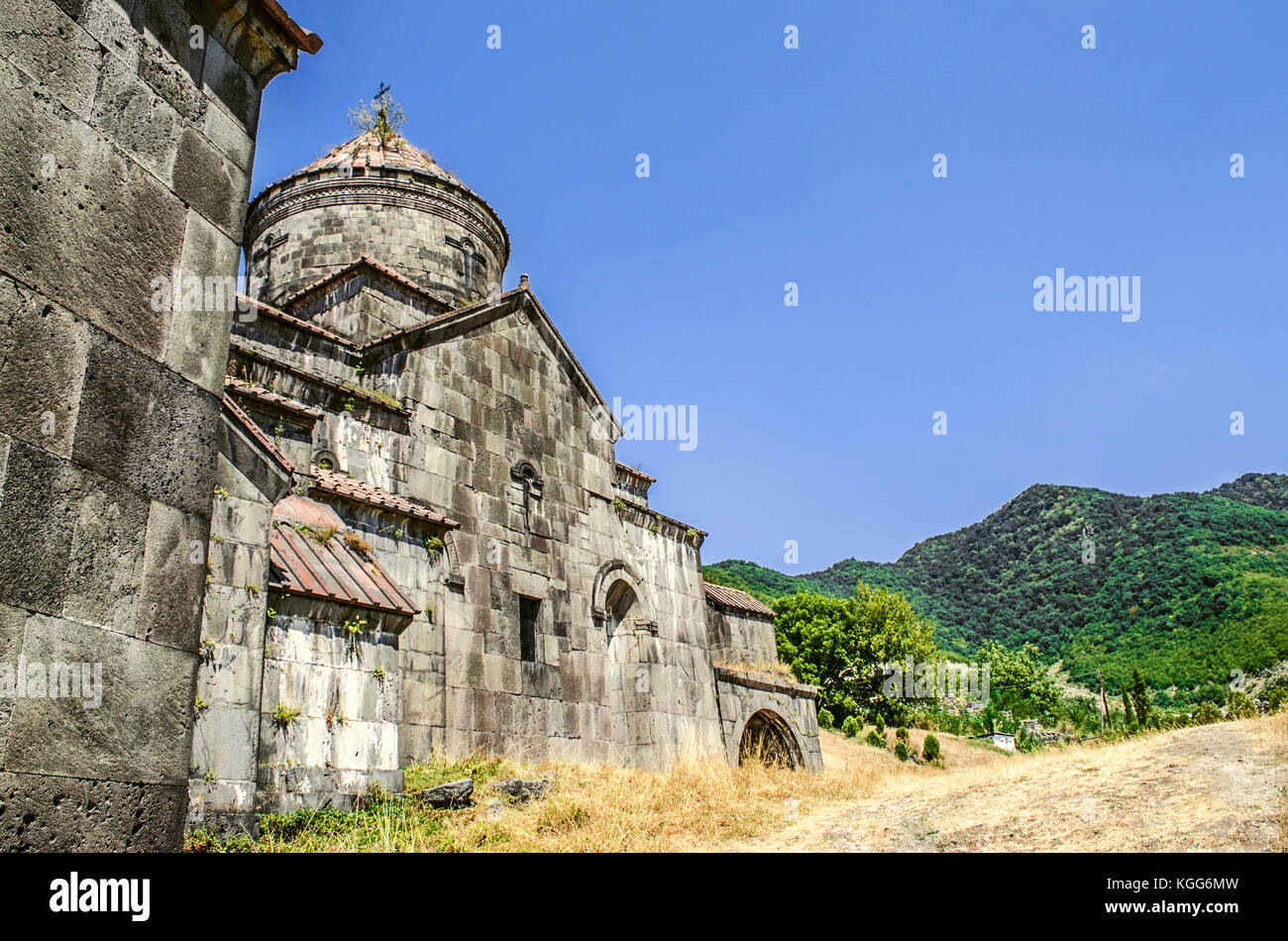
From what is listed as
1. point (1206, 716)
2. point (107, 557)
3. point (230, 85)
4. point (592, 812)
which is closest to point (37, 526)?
point (107, 557)

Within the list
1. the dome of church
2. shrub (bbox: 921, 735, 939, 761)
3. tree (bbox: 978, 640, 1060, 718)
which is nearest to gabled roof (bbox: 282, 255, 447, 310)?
the dome of church

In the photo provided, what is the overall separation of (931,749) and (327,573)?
23.0 m

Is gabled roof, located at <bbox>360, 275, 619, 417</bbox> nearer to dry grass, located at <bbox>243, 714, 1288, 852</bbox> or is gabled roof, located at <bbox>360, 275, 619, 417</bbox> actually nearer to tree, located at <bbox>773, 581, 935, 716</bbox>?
dry grass, located at <bbox>243, 714, 1288, 852</bbox>

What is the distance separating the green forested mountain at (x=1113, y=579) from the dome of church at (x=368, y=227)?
1245 inches

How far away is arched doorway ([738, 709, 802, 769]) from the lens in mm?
14102

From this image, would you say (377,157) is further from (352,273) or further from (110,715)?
(110,715)

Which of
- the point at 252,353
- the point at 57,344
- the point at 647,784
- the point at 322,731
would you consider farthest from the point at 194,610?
the point at 647,784

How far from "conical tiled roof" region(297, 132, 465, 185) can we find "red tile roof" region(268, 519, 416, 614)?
859 centimetres

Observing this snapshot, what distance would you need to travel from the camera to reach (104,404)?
278cm

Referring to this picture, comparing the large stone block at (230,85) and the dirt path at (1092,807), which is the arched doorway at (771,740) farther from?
the large stone block at (230,85)

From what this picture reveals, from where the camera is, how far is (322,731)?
5711mm

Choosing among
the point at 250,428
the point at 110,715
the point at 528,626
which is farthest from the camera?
the point at 528,626
